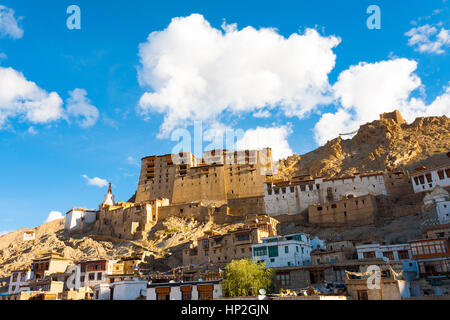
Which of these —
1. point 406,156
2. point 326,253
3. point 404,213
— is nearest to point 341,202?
point 404,213

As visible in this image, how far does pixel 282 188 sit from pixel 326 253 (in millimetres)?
30253

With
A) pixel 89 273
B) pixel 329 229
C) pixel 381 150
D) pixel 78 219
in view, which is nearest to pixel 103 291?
pixel 89 273

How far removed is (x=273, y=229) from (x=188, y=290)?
78.0 feet

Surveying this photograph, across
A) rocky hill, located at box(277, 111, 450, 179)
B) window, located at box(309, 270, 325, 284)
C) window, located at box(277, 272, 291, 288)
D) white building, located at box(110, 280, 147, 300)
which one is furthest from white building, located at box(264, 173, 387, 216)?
white building, located at box(110, 280, 147, 300)

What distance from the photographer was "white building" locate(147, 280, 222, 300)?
39031 millimetres

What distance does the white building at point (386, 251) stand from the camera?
4228 centimetres

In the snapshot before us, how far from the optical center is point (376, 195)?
68.2 m

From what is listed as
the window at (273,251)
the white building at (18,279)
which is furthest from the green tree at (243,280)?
the white building at (18,279)

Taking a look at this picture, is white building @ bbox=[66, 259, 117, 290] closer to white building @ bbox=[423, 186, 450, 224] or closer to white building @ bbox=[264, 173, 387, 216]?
white building @ bbox=[264, 173, 387, 216]

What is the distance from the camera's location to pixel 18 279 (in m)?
65.2

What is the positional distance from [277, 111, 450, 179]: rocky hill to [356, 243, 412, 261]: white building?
41061 millimetres

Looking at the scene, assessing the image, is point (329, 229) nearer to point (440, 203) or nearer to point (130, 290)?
point (440, 203)
